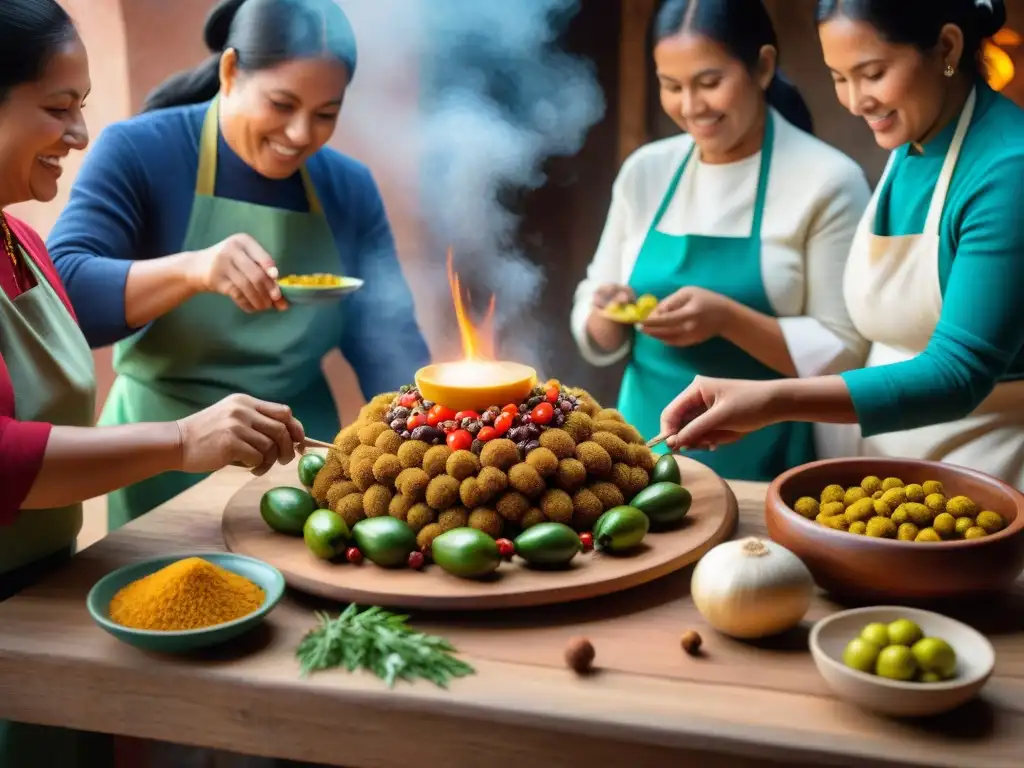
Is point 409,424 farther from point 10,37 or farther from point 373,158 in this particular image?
point 373,158

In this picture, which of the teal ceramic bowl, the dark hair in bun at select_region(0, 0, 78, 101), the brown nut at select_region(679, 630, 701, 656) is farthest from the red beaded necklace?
the brown nut at select_region(679, 630, 701, 656)

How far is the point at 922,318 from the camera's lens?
1.94 metres

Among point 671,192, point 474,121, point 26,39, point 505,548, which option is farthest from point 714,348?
point 26,39

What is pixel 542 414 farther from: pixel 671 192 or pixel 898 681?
pixel 671 192

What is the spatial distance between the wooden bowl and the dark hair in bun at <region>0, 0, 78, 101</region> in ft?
4.04

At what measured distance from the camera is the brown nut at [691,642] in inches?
49.1

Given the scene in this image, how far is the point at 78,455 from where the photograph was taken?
137 cm

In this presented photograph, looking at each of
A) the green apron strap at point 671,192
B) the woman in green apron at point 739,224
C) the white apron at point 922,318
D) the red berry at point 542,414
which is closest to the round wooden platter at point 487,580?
the red berry at point 542,414

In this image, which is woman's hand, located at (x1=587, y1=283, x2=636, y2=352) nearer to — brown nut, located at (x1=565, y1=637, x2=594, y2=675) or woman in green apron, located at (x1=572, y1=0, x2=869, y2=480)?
woman in green apron, located at (x1=572, y1=0, x2=869, y2=480)

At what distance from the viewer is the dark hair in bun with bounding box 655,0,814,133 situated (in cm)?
220

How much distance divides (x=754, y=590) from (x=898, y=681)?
21 cm

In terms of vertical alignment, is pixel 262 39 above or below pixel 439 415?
above

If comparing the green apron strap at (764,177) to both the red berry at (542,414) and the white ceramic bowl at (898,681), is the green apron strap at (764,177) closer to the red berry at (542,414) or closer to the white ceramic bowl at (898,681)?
the red berry at (542,414)

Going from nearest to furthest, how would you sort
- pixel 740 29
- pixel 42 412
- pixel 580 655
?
pixel 580 655
pixel 42 412
pixel 740 29
